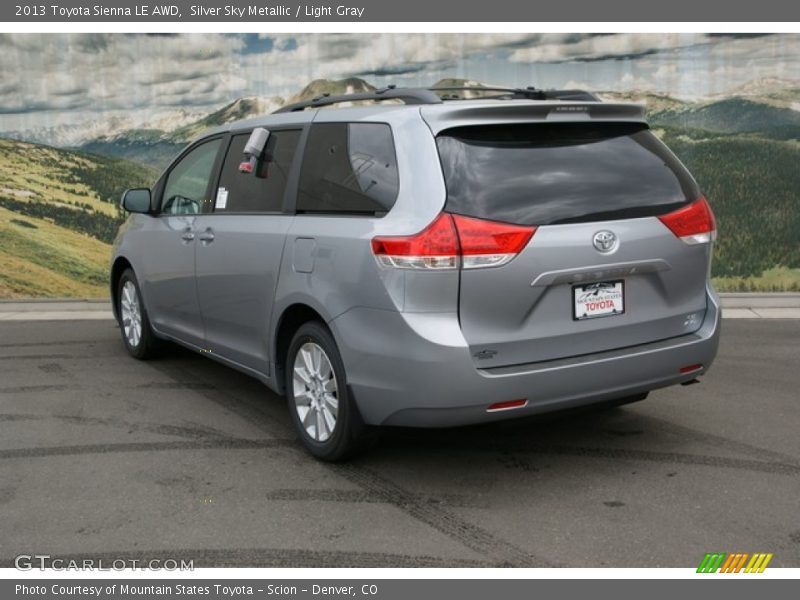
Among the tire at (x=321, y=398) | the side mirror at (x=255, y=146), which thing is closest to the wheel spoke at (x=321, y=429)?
the tire at (x=321, y=398)

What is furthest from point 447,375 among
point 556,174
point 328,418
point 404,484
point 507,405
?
point 556,174

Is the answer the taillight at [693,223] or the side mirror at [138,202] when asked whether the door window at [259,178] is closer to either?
the side mirror at [138,202]

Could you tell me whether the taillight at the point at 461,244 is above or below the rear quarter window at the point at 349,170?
below

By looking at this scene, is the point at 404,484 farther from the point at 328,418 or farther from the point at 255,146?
the point at 255,146

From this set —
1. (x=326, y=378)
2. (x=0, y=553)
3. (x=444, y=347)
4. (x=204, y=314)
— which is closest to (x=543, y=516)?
(x=444, y=347)

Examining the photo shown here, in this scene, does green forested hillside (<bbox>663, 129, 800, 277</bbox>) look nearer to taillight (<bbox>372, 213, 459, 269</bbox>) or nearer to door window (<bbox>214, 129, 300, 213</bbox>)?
door window (<bbox>214, 129, 300, 213</bbox>)

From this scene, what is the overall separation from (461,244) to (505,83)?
289 inches

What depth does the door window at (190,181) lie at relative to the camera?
5.93m

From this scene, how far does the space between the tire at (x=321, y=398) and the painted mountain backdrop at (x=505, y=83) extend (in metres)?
6.61

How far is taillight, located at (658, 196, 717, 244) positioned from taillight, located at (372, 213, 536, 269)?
871 mm

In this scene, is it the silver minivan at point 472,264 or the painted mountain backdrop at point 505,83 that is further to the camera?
the painted mountain backdrop at point 505,83

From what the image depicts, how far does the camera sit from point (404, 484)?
433 centimetres

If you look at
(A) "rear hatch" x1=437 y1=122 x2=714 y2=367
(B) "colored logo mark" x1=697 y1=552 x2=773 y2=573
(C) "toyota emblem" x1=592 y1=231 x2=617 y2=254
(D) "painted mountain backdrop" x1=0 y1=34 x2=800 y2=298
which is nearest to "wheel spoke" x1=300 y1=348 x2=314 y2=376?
(A) "rear hatch" x1=437 y1=122 x2=714 y2=367

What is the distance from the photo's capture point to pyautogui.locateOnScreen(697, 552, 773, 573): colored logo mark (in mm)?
3416
